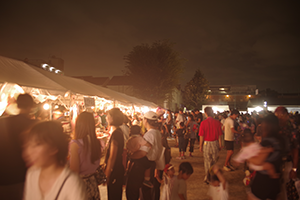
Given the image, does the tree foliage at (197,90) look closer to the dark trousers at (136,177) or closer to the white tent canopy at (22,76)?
the white tent canopy at (22,76)

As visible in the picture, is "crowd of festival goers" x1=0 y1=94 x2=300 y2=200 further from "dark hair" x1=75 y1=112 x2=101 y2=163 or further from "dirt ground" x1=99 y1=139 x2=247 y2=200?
"dirt ground" x1=99 y1=139 x2=247 y2=200

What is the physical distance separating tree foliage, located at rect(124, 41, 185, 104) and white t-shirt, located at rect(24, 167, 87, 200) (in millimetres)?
25801

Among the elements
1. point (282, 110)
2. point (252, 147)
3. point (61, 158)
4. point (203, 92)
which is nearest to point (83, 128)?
point (61, 158)

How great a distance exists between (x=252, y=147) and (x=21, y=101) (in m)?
2.95

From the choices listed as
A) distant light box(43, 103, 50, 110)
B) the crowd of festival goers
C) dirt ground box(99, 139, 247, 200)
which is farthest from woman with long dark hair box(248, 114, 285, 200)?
distant light box(43, 103, 50, 110)

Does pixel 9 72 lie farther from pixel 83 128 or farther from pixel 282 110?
pixel 282 110

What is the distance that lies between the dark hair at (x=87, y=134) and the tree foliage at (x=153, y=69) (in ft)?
81.3

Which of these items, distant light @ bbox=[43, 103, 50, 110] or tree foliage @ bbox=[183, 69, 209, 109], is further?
tree foliage @ bbox=[183, 69, 209, 109]

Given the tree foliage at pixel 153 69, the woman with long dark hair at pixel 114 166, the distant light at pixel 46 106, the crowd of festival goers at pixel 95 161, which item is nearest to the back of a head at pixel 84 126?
the crowd of festival goers at pixel 95 161

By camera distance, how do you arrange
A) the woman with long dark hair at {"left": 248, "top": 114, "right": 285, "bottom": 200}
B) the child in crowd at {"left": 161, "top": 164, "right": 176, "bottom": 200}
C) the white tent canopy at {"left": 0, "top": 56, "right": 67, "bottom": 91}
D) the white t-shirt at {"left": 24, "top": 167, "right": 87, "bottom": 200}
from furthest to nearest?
the white tent canopy at {"left": 0, "top": 56, "right": 67, "bottom": 91} → the child in crowd at {"left": 161, "top": 164, "right": 176, "bottom": 200} → the woman with long dark hair at {"left": 248, "top": 114, "right": 285, "bottom": 200} → the white t-shirt at {"left": 24, "top": 167, "right": 87, "bottom": 200}

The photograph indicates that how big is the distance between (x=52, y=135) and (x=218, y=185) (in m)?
2.91

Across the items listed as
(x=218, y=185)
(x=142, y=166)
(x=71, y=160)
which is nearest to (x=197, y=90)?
(x=218, y=185)

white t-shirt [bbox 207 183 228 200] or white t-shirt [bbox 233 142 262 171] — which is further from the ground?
white t-shirt [bbox 233 142 262 171]

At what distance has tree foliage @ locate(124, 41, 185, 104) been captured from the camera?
26953 millimetres
